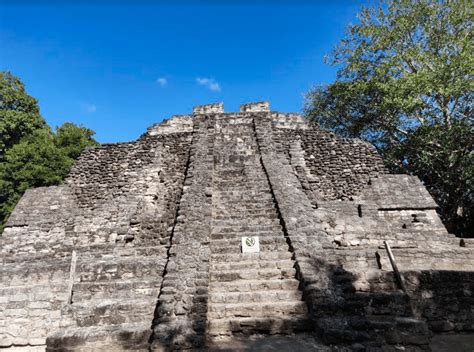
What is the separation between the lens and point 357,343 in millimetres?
3582

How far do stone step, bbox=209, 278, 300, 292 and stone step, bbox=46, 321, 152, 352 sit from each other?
124cm

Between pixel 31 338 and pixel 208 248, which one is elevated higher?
pixel 208 248

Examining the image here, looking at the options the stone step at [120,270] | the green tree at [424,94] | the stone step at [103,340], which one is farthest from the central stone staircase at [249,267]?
the green tree at [424,94]

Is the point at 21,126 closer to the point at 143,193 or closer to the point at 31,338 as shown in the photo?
the point at 143,193

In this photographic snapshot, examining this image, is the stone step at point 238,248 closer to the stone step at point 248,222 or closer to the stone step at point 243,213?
the stone step at point 248,222

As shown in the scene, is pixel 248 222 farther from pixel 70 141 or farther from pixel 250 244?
pixel 70 141

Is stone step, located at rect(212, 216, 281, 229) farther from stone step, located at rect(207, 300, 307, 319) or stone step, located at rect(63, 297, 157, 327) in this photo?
stone step, located at rect(63, 297, 157, 327)

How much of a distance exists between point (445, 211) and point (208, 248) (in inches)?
485

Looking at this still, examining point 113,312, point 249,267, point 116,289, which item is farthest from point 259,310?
point 116,289

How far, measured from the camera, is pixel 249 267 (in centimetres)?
515

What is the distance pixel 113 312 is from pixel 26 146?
13436 millimetres

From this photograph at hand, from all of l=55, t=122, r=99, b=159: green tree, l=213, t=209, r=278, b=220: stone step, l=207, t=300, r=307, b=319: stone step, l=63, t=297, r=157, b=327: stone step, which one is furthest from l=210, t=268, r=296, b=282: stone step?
l=55, t=122, r=99, b=159: green tree

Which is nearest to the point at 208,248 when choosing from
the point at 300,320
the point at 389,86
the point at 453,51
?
the point at 300,320

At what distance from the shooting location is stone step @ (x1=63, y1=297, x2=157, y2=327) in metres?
4.57
